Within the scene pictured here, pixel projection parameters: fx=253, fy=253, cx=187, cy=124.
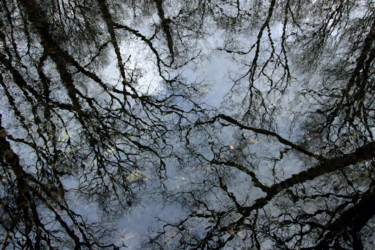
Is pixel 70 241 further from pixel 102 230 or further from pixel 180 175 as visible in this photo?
pixel 180 175

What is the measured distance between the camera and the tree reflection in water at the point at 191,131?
2.03 meters

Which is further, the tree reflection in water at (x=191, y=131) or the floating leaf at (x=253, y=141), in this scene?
the floating leaf at (x=253, y=141)

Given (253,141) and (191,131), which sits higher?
(191,131)

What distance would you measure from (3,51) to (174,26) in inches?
94.2

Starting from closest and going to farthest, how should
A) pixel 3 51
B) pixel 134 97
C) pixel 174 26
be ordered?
pixel 134 97, pixel 3 51, pixel 174 26

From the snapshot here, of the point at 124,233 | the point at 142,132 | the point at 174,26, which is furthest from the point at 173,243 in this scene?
the point at 174,26

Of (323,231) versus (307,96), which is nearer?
(323,231)

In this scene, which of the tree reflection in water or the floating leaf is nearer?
the tree reflection in water

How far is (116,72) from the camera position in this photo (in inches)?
124

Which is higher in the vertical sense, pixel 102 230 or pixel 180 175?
pixel 180 175

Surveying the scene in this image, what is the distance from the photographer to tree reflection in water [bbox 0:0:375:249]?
79.9 inches

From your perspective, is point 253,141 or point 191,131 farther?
point 191,131

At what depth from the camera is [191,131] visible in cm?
257

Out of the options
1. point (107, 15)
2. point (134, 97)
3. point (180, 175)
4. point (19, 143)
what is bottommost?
Result: point (180, 175)
